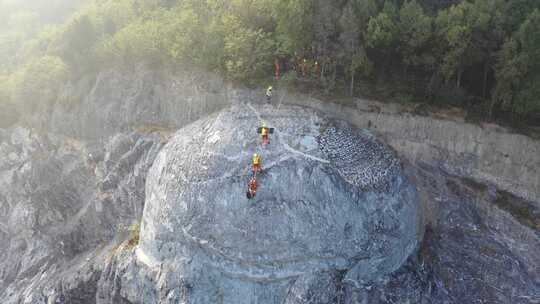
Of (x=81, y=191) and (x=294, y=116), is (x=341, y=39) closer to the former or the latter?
(x=294, y=116)

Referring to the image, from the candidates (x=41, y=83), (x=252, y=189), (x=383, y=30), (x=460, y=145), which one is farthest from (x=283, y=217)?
(x=41, y=83)

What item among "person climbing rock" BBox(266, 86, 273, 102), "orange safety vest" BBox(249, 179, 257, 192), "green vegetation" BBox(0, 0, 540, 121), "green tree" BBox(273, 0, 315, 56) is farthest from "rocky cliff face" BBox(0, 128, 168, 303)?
"green tree" BBox(273, 0, 315, 56)

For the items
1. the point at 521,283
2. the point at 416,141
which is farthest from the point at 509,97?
the point at 521,283

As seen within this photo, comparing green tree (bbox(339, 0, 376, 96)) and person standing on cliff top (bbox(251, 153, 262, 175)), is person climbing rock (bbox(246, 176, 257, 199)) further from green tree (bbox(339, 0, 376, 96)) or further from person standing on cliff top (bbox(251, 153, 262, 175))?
green tree (bbox(339, 0, 376, 96))

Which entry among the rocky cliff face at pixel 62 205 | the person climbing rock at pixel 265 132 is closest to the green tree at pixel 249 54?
the person climbing rock at pixel 265 132

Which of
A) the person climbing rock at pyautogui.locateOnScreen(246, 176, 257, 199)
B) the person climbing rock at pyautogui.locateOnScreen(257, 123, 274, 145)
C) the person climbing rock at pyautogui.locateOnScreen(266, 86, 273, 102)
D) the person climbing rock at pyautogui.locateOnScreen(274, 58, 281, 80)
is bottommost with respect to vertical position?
the person climbing rock at pyautogui.locateOnScreen(246, 176, 257, 199)
